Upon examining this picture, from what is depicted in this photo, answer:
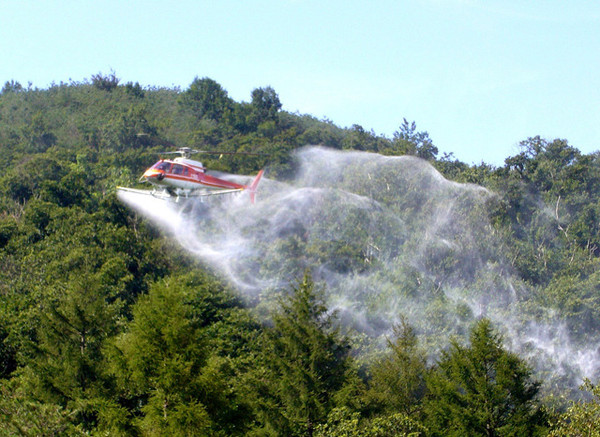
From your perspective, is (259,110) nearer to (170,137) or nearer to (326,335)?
(170,137)

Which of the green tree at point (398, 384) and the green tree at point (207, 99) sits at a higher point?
the green tree at point (207, 99)

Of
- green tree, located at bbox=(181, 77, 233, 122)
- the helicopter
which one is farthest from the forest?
the helicopter

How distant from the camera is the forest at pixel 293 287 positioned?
1096 inches

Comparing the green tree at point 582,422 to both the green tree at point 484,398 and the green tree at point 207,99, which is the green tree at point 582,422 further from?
the green tree at point 207,99

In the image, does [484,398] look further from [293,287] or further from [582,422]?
[293,287]

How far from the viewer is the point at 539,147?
244ft

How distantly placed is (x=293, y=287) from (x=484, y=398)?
9.31 m

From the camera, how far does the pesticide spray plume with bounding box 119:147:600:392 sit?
53.6 m

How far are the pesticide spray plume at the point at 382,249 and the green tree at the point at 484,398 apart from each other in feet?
55.1

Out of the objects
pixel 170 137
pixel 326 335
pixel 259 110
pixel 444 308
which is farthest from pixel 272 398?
pixel 259 110

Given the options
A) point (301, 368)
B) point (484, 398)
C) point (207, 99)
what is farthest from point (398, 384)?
point (207, 99)

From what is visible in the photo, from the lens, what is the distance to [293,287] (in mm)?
36156

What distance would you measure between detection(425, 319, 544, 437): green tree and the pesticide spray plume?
16.8 metres

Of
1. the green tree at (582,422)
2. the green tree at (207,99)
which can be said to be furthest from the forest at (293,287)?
Result: the green tree at (207,99)
